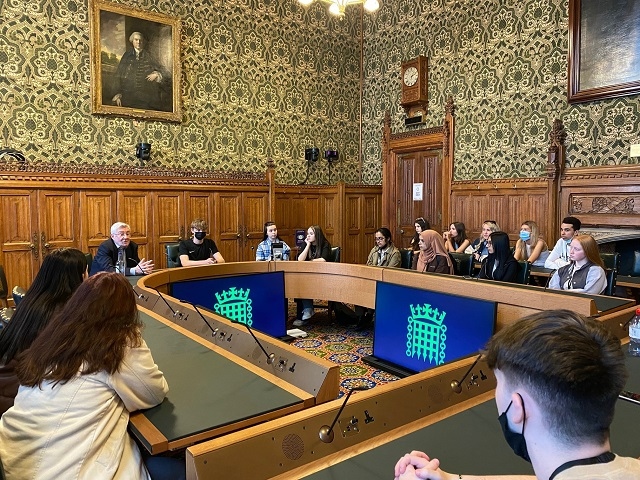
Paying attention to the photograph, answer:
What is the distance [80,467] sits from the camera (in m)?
1.54

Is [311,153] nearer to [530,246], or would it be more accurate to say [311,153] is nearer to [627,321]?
[530,246]

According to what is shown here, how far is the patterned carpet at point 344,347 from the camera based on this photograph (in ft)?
13.6

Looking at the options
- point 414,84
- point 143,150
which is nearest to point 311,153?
point 414,84

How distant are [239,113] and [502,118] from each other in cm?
417

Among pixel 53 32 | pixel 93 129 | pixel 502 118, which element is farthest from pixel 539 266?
pixel 53 32

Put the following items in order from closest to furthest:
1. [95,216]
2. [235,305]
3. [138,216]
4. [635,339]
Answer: [635,339] → [235,305] → [95,216] → [138,216]

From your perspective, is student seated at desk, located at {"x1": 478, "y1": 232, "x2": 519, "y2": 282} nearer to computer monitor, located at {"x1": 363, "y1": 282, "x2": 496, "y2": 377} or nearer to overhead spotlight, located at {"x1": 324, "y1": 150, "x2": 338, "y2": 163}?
computer monitor, located at {"x1": 363, "y1": 282, "x2": 496, "y2": 377}

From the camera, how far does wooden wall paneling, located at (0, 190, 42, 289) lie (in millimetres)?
5953

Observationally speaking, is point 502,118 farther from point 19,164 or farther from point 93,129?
point 19,164

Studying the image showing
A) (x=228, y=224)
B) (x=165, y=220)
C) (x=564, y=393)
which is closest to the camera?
(x=564, y=393)

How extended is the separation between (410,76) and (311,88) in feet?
5.87

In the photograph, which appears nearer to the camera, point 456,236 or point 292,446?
point 292,446

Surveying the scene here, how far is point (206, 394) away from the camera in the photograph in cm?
186

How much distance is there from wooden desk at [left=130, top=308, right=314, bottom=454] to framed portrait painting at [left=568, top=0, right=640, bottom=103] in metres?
6.16
